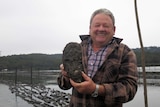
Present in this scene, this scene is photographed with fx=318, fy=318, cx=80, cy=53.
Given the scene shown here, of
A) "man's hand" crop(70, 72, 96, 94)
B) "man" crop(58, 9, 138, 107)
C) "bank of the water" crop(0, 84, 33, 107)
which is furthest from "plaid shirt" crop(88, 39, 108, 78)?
"bank of the water" crop(0, 84, 33, 107)

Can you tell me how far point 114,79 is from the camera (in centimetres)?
229

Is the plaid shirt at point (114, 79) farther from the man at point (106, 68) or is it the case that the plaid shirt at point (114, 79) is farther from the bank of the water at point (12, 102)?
the bank of the water at point (12, 102)

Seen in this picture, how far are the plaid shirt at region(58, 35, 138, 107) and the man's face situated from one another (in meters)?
0.08

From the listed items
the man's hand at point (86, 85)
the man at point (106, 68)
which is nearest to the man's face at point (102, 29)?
the man at point (106, 68)

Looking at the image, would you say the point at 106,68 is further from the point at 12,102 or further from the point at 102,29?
the point at 12,102

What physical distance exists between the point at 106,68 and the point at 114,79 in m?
0.10

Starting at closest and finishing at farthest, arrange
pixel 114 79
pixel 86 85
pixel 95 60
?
1. pixel 86 85
2. pixel 114 79
3. pixel 95 60

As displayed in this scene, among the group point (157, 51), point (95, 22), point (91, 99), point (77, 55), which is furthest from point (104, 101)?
point (157, 51)

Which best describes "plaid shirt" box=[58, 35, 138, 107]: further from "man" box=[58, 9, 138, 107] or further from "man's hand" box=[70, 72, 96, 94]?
"man's hand" box=[70, 72, 96, 94]

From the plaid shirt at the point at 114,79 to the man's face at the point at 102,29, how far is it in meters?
0.08

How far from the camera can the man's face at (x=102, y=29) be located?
2.32m

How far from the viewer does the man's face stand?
2322 millimetres

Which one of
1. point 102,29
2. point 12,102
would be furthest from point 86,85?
point 12,102

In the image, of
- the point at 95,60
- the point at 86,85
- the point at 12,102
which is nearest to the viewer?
the point at 86,85
